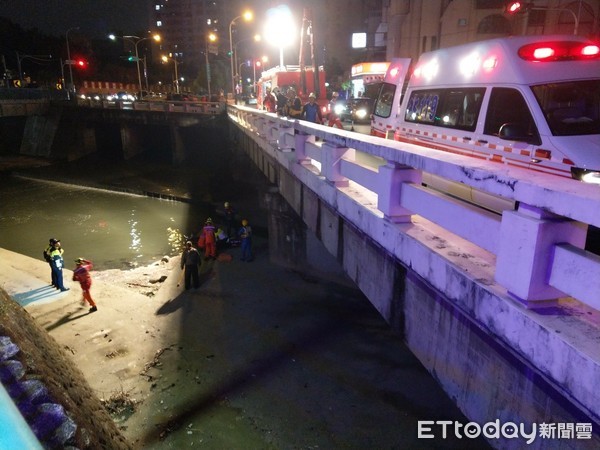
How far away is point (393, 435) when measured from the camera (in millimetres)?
7113

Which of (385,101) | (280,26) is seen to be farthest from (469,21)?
(385,101)

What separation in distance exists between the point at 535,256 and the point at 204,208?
908 inches

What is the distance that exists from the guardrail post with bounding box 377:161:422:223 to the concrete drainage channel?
152 inches

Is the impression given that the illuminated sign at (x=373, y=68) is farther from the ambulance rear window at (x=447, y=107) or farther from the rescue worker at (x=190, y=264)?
the ambulance rear window at (x=447, y=107)

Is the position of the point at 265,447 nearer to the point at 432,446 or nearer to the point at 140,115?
the point at 432,446

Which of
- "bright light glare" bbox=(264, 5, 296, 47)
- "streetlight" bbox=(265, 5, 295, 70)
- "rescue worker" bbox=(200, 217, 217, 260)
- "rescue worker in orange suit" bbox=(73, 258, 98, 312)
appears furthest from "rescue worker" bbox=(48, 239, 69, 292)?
"bright light glare" bbox=(264, 5, 296, 47)

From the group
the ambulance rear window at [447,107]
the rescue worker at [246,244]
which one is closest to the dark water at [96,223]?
the rescue worker at [246,244]

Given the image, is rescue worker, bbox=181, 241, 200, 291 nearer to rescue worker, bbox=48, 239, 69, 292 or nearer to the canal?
the canal

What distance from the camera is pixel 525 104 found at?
621 centimetres

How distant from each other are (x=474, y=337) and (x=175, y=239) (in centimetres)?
1724

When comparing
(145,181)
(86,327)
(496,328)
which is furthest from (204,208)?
(496,328)

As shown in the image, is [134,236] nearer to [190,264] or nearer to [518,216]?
[190,264]

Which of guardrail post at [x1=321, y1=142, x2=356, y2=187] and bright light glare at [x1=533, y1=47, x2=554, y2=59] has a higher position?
bright light glare at [x1=533, y1=47, x2=554, y2=59]

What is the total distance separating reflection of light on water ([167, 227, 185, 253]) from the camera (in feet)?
58.1
